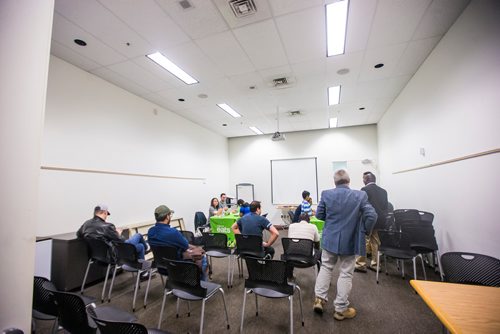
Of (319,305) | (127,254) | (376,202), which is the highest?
(376,202)

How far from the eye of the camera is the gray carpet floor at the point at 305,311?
2355 millimetres

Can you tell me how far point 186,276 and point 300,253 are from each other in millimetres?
1547

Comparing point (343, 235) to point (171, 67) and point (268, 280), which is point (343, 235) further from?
point (171, 67)

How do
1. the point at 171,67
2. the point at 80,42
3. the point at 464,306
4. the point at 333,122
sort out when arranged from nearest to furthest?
1. the point at 464,306
2. the point at 80,42
3. the point at 171,67
4. the point at 333,122

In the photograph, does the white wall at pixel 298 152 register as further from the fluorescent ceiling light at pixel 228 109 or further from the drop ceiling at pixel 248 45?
the fluorescent ceiling light at pixel 228 109

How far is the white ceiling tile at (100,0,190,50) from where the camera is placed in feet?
8.46

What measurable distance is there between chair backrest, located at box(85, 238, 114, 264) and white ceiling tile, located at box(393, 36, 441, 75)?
546 cm

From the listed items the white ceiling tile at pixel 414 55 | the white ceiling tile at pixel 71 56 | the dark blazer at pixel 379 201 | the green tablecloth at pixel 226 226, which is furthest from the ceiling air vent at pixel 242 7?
the green tablecloth at pixel 226 226

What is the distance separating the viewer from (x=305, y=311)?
266cm

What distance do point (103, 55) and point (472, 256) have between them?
5.18 metres

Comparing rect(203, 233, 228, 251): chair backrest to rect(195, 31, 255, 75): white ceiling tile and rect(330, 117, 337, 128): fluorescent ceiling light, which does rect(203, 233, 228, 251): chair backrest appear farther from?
rect(330, 117, 337, 128): fluorescent ceiling light

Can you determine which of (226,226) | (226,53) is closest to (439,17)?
(226,53)

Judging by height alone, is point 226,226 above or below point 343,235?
below

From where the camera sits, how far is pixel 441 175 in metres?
3.40
